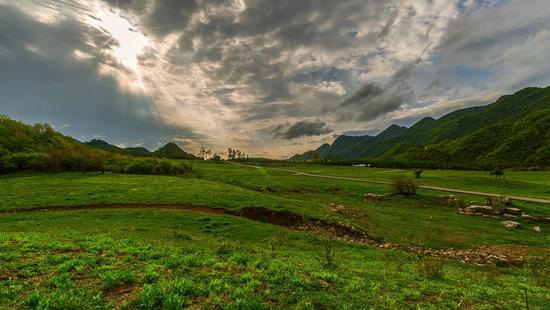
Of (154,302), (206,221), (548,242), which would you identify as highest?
(154,302)

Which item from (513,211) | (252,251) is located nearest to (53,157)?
(252,251)

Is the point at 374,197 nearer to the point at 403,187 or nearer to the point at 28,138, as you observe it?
the point at 403,187

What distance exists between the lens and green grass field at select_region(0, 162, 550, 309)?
8.93 metres

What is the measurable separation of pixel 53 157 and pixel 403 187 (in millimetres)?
78215

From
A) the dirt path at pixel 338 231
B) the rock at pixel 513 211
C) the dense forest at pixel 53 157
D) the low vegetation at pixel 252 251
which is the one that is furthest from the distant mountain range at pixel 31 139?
the rock at pixel 513 211

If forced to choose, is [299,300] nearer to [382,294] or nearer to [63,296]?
[382,294]

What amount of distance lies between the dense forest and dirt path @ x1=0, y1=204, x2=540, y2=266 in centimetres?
3883

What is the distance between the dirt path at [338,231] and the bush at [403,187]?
2743 cm

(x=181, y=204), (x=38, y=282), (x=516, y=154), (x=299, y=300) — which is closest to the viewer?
(x=299, y=300)

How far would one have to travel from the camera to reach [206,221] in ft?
86.4

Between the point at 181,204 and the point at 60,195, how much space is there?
16811 millimetres

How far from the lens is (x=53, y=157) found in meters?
59.7

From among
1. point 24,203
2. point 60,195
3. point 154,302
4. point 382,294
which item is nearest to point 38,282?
point 154,302

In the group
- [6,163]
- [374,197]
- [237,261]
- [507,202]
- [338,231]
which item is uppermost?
[6,163]
